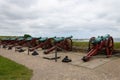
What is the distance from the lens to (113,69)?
891 cm

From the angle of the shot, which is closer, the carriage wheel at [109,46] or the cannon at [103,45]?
the cannon at [103,45]

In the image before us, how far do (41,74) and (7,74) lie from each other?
1.47 m

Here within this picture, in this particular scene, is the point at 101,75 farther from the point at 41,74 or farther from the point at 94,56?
the point at 94,56

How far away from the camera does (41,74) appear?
8266mm

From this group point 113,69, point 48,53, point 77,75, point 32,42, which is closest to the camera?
point 77,75

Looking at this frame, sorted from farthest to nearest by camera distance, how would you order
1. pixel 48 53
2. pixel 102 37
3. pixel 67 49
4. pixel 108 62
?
pixel 67 49 → pixel 48 53 → pixel 102 37 → pixel 108 62

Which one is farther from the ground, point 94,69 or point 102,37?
point 102,37

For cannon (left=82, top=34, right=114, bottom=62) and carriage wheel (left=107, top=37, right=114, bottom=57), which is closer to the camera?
cannon (left=82, top=34, right=114, bottom=62)

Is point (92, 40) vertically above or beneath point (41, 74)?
above

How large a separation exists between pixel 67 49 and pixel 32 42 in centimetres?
756

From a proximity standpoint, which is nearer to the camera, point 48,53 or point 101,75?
point 101,75

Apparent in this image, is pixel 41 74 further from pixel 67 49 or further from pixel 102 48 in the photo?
pixel 67 49

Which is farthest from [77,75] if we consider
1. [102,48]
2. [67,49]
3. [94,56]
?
[67,49]

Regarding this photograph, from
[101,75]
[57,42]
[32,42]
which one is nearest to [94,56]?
[101,75]
